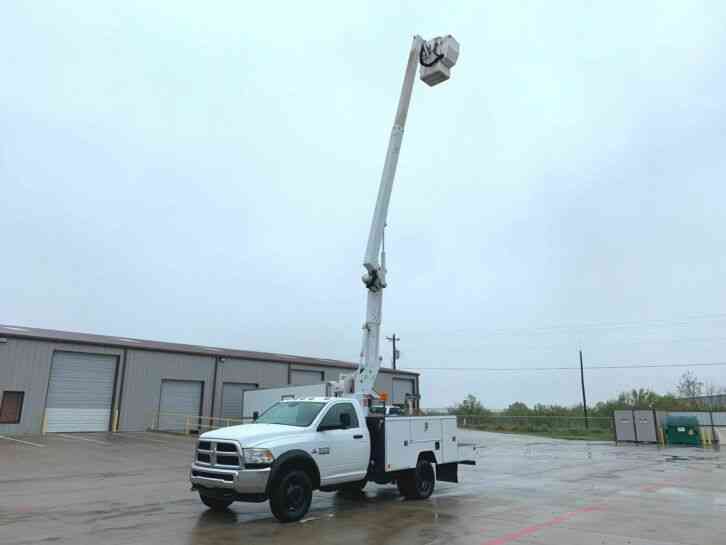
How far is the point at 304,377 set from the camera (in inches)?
1613

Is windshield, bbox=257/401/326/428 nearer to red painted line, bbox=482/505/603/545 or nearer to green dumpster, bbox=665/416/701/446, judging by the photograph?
red painted line, bbox=482/505/603/545

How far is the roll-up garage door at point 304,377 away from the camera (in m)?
40.1

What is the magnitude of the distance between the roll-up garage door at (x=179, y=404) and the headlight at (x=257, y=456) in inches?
979

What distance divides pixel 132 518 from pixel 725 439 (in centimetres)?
3179

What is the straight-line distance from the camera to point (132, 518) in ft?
31.5

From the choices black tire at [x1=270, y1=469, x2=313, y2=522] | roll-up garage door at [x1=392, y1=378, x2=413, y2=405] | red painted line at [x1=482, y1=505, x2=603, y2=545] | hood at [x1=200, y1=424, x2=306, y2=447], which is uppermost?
roll-up garage door at [x1=392, y1=378, x2=413, y2=405]

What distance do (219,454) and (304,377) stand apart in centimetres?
3181

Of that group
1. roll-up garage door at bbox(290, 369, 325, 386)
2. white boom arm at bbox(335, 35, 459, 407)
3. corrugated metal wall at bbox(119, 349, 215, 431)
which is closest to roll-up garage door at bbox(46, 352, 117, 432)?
corrugated metal wall at bbox(119, 349, 215, 431)

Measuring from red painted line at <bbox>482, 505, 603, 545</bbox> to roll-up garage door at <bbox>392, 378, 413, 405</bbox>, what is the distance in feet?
119

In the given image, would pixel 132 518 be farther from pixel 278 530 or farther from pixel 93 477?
pixel 93 477

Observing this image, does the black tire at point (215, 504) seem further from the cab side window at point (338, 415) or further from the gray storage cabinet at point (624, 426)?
the gray storage cabinet at point (624, 426)

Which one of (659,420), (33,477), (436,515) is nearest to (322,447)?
(436,515)

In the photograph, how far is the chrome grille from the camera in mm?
9305

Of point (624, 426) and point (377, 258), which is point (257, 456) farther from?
Answer: point (624, 426)
